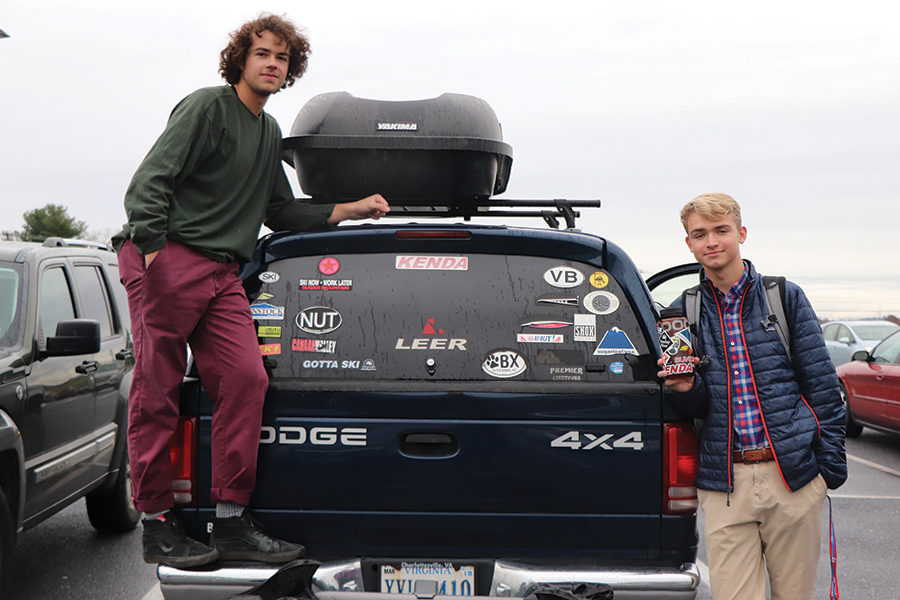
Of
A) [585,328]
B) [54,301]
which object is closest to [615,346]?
[585,328]

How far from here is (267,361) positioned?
3.42 m

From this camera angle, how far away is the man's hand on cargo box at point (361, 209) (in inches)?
151

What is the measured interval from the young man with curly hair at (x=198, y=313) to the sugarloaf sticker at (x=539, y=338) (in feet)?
3.10

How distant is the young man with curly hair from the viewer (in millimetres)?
3262

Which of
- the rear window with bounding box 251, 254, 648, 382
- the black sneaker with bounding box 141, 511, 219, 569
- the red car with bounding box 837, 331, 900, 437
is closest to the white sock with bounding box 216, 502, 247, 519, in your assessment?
the black sneaker with bounding box 141, 511, 219, 569

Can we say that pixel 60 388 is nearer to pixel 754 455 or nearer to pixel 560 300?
pixel 560 300

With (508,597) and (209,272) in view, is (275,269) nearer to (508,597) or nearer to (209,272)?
(209,272)

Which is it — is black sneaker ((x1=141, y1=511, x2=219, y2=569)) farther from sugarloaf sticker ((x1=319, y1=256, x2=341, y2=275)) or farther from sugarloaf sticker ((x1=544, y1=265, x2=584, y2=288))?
sugarloaf sticker ((x1=544, y1=265, x2=584, y2=288))

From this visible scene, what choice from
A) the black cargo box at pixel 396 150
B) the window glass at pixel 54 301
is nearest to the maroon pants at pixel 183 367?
the black cargo box at pixel 396 150

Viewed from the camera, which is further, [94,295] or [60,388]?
[94,295]

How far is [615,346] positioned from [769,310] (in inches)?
22.5

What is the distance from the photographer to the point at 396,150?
3.91 meters

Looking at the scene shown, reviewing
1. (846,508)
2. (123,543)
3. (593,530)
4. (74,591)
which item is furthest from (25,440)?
(846,508)

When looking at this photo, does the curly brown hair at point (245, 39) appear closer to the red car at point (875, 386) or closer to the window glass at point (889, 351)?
the red car at point (875, 386)
